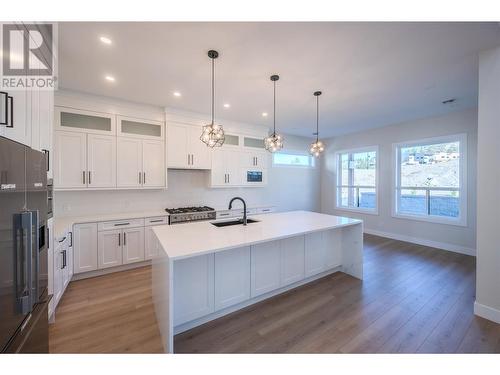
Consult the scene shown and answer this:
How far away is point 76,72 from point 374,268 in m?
5.14

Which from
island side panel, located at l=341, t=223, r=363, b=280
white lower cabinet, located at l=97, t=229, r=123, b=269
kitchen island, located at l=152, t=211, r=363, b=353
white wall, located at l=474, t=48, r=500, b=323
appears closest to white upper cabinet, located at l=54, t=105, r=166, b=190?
white lower cabinet, located at l=97, t=229, r=123, b=269

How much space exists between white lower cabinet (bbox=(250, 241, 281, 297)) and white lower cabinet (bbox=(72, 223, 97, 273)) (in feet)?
7.97

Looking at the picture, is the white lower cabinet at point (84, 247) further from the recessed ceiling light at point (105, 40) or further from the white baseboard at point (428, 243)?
the white baseboard at point (428, 243)

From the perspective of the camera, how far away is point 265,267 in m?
2.45

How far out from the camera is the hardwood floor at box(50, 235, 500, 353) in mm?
1785

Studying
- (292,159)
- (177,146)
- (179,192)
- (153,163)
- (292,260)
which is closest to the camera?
(292,260)

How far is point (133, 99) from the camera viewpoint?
3.46 metres

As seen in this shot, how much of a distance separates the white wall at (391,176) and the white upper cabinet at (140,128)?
201 inches

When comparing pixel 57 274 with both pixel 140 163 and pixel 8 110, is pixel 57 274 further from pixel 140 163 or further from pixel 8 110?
pixel 140 163

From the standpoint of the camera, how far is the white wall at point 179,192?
10.8 feet

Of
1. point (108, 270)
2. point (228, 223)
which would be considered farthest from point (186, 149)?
point (108, 270)

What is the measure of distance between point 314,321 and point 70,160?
12.9 ft
